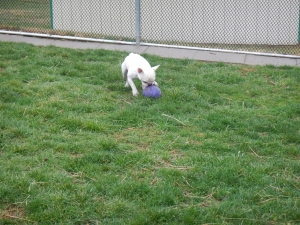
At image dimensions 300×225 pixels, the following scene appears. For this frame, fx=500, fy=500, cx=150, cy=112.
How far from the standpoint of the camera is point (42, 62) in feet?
27.5

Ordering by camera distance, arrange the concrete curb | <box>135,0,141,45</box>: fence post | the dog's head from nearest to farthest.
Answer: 1. the dog's head
2. the concrete curb
3. <box>135,0,141,45</box>: fence post

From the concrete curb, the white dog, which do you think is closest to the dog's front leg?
the white dog

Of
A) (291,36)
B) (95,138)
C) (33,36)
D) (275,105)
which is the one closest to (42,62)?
(33,36)

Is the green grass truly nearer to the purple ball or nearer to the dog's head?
the purple ball

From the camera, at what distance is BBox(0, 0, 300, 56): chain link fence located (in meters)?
10.6

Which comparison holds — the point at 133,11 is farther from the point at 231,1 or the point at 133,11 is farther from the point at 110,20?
the point at 231,1


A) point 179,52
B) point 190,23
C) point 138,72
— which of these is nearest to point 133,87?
point 138,72

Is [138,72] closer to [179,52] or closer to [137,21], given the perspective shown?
[179,52]

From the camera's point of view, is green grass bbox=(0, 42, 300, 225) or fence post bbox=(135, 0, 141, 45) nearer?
green grass bbox=(0, 42, 300, 225)

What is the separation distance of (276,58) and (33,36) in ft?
16.7

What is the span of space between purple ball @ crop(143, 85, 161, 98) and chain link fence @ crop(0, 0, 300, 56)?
356 cm

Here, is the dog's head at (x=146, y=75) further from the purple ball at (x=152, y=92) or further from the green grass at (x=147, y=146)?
the green grass at (x=147, y=146)

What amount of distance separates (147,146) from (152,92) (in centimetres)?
150

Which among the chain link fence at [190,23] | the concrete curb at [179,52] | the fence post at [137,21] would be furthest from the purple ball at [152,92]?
the chain link fence at [190,23]
